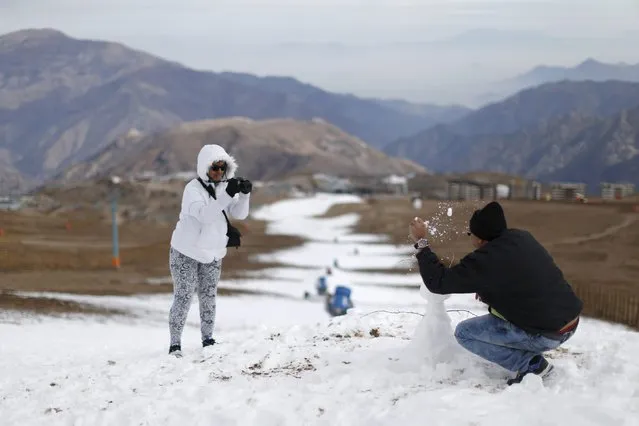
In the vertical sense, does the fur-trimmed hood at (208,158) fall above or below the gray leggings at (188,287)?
above

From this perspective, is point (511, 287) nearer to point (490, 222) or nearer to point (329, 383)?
point (490, 222)

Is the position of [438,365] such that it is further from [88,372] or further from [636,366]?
[88,372]

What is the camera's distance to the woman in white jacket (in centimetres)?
690

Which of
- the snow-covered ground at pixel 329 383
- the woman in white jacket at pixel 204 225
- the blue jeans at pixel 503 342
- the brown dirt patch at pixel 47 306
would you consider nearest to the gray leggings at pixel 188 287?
the woman in white jacket at pixel 204 225

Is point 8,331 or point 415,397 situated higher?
point 415,397

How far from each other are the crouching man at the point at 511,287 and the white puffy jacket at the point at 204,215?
2.30 m

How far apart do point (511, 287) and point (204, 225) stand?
3306 mm

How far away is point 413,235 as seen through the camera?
18.6 feet

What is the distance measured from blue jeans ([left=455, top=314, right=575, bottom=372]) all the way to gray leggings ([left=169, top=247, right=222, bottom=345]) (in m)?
2.87

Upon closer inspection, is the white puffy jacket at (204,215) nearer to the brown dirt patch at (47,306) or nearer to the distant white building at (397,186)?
the brown dirt patch at (47,306)

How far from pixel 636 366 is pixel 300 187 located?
91.6 meters

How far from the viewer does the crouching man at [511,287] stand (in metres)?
5.20

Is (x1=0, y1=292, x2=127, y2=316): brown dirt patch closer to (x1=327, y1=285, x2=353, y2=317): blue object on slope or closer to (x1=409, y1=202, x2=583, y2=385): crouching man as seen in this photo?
(x1=327, y1=285, x2=353, y2=317): blue object on slope

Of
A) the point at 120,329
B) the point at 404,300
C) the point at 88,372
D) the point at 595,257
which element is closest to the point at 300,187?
the point at 595,257
